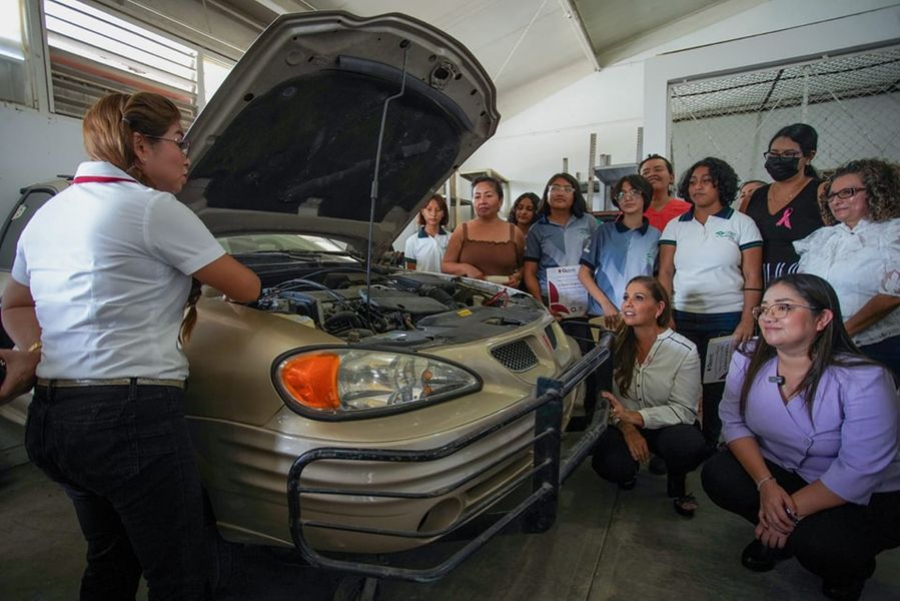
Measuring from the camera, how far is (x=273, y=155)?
1896 mm

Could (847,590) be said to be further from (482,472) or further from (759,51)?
(759,51)

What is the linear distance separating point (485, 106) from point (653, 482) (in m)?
2.03

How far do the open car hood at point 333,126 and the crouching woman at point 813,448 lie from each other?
59.8 inches

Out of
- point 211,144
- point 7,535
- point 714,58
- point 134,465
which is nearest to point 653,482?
point 134,465

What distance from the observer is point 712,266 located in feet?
7.98

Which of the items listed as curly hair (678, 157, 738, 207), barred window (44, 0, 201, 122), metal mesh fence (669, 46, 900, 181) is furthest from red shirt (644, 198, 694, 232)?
barred window (44, 0, 201, 122)

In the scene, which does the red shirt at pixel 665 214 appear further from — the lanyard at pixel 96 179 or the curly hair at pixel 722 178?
the lanyard at pixel 96 179

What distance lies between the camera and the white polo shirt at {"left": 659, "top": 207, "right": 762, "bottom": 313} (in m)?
2.41

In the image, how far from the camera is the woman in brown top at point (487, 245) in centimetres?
308

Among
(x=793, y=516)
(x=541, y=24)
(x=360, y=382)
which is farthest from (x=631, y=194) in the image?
(x=541, y=24)

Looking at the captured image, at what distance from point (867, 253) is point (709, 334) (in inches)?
29.2

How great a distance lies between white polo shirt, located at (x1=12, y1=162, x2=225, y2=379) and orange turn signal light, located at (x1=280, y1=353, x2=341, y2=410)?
27 cm

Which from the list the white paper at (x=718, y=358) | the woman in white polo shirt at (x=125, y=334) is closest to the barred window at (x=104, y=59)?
the woman in white polo shirt at (x=125, y=334)

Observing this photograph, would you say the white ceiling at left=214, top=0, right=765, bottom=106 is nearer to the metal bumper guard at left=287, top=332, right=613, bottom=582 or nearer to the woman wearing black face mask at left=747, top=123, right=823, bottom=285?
the woman wearing black face mask at left=747, top=123, right=823, bottom=285
